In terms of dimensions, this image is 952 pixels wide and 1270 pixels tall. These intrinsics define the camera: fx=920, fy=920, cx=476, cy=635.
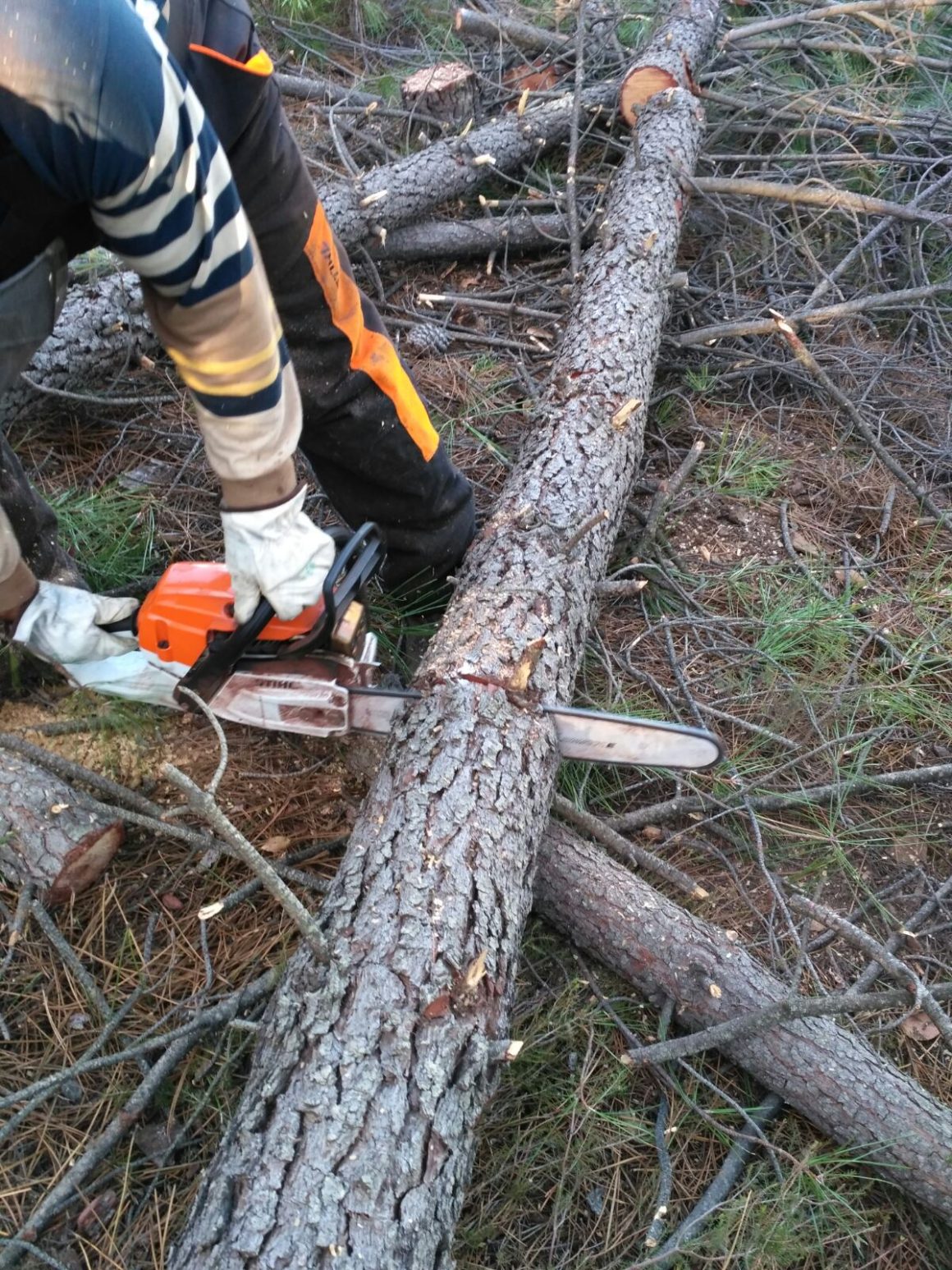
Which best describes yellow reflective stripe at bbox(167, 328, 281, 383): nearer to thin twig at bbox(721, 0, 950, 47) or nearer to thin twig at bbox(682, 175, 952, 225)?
thin twig at bbox(682, 175, 952, 225)

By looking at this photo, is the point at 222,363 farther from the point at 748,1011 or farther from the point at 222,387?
the point at 748,1011

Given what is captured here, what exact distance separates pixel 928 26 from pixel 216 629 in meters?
4.73

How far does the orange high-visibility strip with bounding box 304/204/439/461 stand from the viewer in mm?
2084

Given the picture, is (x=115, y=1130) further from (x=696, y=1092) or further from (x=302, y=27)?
(x=302, y=27)

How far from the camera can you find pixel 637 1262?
56.4 inches

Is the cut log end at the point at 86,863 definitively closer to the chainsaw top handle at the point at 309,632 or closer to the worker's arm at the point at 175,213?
the chainsaw top handle at the point at 309,632

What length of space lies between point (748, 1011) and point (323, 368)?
165 cm

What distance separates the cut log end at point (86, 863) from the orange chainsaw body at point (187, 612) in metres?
0.38

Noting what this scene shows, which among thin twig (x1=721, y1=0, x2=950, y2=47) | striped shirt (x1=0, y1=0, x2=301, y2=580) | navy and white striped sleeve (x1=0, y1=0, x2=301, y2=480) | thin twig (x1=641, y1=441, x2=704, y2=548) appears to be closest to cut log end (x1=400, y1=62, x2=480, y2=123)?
thin twig (x1=721, y1=0, x2=950, y2=47)

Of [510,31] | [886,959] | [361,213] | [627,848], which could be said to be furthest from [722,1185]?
[510,31]

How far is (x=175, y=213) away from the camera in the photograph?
4.28 feet

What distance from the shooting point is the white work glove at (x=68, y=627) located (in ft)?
6.74

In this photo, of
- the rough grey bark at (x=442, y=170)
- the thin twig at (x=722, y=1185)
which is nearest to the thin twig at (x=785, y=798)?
the thin twig at (x=722, y=1185)

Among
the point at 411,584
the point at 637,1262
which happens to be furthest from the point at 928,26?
the point at 637,1262
